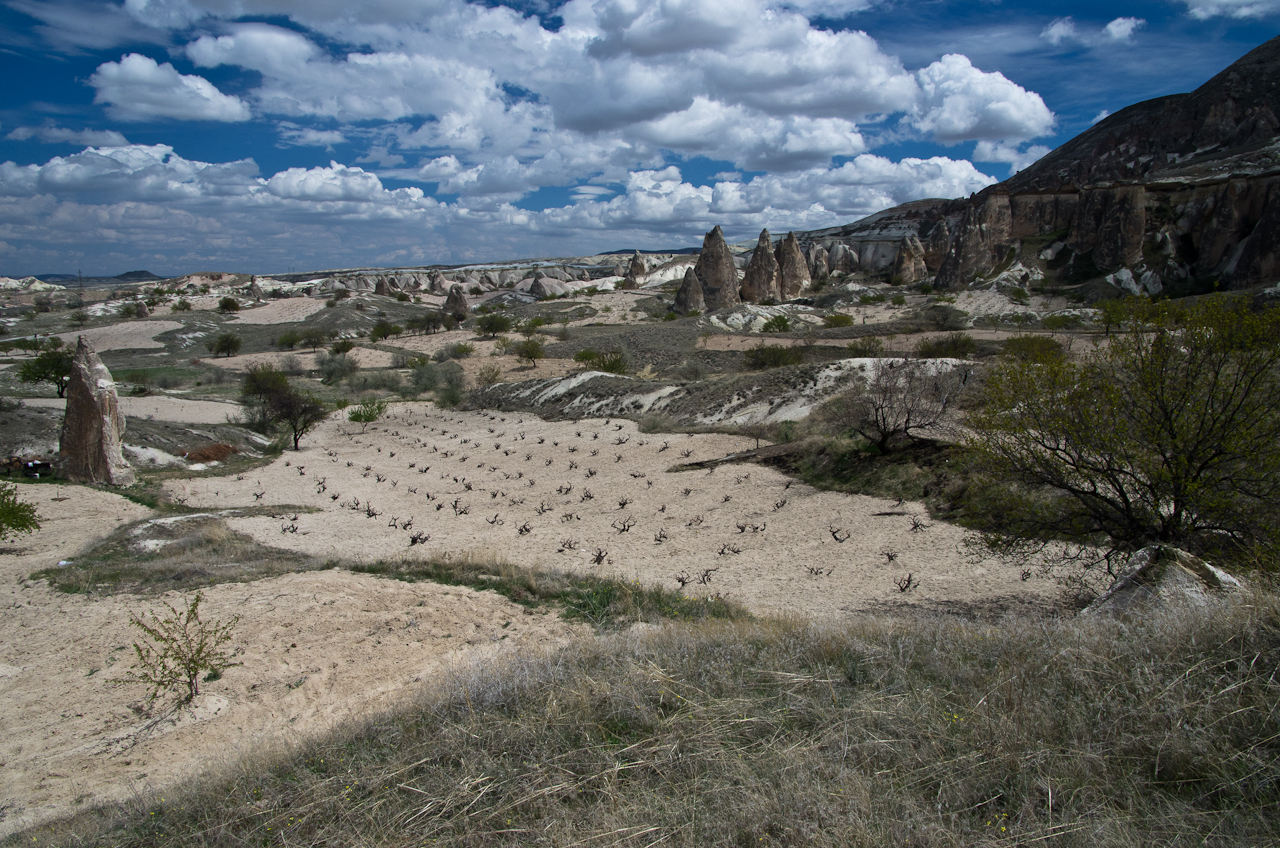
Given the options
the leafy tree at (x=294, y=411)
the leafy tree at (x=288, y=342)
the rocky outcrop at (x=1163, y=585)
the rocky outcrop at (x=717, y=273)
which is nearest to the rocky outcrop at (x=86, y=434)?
Result: the leafy tree at (x=294, y=411)

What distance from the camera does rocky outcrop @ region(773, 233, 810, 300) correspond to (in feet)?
189

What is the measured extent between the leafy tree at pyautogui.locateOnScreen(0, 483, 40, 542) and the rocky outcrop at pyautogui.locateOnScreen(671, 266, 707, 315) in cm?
4288

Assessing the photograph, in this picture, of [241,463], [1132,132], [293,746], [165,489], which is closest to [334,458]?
[241,463]

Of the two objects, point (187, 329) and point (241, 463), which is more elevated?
point (187, 329)

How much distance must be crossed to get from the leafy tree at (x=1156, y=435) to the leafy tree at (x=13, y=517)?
12.6 metres

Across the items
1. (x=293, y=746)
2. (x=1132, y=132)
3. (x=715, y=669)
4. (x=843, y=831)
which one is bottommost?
(x=293, y=746)

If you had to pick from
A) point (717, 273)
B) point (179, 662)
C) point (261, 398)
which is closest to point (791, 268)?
point (717, 273)

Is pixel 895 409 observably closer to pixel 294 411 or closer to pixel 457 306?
pixel 294 411

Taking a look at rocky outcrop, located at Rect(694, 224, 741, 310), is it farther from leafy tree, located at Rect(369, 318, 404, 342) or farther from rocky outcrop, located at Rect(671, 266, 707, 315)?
leafy tree, located at Rect(369, 318, 404, 342)

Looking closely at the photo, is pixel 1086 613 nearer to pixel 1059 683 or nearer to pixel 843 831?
pixel 1059 683

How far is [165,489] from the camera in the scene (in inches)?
505

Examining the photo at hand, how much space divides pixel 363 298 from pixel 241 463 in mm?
56163

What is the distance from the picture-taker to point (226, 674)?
218 inches

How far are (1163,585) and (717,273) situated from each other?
4985cm
